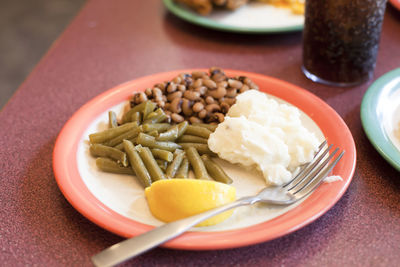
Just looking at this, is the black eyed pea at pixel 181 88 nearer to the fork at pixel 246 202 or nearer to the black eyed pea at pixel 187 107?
the black eyed pea at pixel 187 107

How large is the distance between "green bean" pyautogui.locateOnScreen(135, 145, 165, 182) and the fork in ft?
0.98

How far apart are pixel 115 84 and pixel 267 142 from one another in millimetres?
1032

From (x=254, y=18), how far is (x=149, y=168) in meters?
1.48

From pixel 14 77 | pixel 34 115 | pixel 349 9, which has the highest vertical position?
pixel 349 9

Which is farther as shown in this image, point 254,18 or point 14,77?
point 14,77

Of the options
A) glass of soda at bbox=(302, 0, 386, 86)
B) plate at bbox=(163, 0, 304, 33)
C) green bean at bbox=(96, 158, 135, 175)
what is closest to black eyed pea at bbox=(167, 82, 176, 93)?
green bean at bbox=(96, 158, 135, 175)

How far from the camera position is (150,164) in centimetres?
150

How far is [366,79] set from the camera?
6.80 feet

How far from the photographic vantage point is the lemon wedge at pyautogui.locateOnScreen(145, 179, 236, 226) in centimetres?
126

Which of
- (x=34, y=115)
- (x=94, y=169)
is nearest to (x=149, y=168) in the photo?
(x=94, y=169)

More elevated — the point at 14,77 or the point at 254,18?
the point at 254,18

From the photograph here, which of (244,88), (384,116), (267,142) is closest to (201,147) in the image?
(267,142)

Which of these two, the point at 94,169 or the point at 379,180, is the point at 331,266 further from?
the point at 94,169

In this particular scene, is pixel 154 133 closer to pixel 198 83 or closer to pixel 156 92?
pixel 156 92
